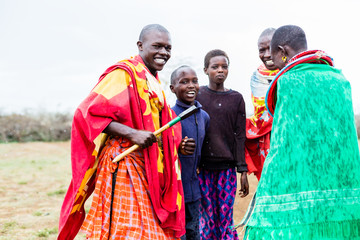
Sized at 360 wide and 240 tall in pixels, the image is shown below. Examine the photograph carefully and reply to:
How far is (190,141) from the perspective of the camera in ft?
11.2

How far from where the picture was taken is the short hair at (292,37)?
2711mm

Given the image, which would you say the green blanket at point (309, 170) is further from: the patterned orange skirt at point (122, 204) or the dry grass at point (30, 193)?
the dry grass at point (30, 193)

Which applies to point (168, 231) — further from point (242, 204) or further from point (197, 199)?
point (242, 204)

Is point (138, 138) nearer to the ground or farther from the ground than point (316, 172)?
farther from the ground

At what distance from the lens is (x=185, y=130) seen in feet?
12.4

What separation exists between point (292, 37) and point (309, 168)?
2.95ft

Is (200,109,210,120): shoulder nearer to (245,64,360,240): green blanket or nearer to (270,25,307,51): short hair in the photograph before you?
(270,25,307,51): short hair

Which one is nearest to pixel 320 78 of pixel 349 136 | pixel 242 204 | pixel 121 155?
pixel 349 136

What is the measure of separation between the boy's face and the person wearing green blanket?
1.44 m

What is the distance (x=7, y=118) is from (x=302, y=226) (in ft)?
78.0

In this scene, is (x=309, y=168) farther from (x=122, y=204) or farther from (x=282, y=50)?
(x=122, y=204)

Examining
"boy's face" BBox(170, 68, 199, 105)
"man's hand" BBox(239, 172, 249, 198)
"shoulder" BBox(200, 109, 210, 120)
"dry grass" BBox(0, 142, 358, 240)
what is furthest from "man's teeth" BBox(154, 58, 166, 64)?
"dry grass" BBox(0, 142, 358, 240)

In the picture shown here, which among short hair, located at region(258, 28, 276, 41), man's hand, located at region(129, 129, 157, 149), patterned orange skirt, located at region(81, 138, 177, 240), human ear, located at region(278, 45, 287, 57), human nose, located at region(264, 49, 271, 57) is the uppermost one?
short hair, located at region(258, 28, 276, 41)

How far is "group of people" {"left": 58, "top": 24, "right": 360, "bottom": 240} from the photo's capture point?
2.46m
